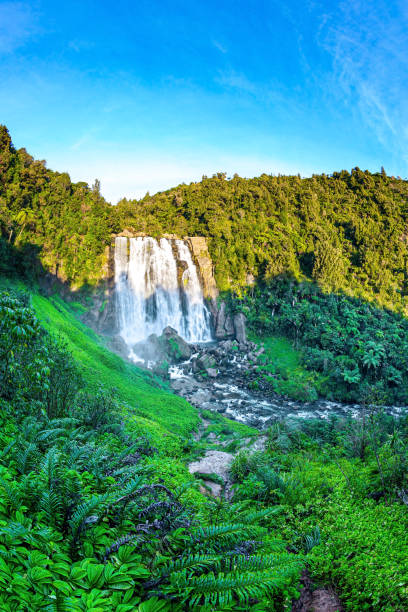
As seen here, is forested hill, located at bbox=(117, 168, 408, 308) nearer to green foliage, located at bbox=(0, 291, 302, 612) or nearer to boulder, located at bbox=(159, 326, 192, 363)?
boulder, located at bbox=(159, 326, 192, 363)

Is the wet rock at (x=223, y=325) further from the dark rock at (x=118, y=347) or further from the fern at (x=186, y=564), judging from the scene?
the fern at (x=186, y=564)

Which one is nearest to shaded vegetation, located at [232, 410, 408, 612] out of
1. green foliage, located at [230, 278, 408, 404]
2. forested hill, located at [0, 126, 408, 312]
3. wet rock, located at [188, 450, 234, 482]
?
wet rock, located at [188, 450, 234, 482]

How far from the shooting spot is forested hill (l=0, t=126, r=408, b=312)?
31062mm

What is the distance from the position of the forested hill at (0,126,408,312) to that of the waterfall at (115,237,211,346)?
3.75 meters

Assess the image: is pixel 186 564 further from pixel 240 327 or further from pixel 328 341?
pixel 240 327

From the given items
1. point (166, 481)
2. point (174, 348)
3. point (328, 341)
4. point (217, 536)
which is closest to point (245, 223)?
point (328, 341)

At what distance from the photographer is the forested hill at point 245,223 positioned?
31.1 meters

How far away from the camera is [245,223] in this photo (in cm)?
4781

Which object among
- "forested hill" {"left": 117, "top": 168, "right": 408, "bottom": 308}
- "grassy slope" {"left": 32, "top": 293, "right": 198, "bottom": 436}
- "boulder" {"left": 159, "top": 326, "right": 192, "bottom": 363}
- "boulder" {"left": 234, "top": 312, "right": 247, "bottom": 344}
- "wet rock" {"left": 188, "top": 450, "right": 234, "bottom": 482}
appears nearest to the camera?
"wet rock" {"left": 188, "top": 450, "right": 234, "bottom": 482}

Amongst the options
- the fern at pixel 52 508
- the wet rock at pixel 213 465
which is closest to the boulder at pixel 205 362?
the wet rock at pixel 213 465

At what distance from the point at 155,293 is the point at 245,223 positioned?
20843 mm

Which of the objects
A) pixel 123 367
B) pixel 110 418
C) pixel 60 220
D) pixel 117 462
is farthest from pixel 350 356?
pixel 60 220

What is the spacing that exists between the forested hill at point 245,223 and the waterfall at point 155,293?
12.3ft

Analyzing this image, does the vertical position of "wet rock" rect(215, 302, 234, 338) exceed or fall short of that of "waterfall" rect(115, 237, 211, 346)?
it falls short
